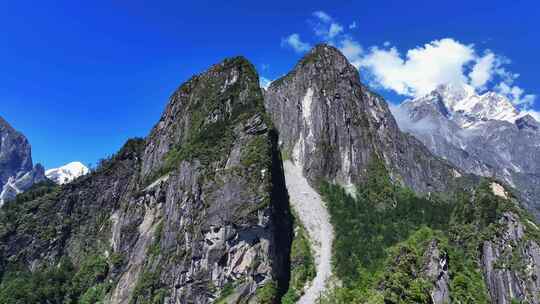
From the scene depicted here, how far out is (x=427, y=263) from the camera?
131250 millimetres

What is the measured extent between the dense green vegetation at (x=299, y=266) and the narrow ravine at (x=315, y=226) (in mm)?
1790

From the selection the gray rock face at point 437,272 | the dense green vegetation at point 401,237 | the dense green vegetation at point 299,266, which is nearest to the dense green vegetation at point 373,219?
the dense green vegetation at point 401,237

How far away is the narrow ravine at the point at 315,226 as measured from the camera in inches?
5732

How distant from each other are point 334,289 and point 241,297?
25.5 meters

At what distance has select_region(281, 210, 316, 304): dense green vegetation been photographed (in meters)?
143

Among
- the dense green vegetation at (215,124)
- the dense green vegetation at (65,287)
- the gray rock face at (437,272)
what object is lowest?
the gray rock face at (437,272)

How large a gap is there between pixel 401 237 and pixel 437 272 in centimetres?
3476

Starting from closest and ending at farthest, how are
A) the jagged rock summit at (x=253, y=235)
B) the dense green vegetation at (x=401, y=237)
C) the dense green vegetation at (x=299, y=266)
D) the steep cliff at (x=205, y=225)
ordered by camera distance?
1. the dense green vegetation at (x=401, y=237)
2. the jagged rock summit at (x=253, y=235)
3. the dense green vegetation at (x=299, y=266)
4. the steep cliff at (x=205, y=225)

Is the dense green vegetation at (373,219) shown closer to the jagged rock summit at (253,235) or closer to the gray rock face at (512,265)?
the jagged rock summit at (253,235)

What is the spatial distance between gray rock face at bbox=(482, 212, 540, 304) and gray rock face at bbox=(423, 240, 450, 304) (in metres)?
14.4

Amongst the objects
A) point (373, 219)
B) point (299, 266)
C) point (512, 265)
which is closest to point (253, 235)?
point (299, 266)

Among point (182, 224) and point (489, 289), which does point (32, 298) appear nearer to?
point (182, 224)

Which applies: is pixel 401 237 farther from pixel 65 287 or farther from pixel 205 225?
pixel 65 287

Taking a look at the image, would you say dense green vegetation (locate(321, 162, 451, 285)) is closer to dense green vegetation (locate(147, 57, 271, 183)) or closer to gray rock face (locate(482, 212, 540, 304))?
gray rock face (locate(482, 212, 540, 304))
